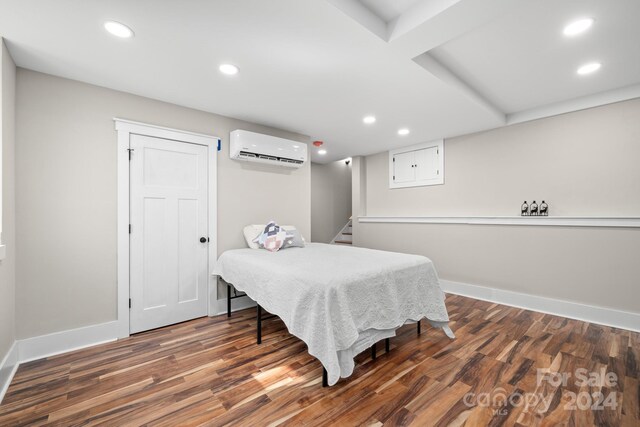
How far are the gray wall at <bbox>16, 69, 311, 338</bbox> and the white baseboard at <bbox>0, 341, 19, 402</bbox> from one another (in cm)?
16

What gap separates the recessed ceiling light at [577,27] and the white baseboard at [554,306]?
2.89 metres

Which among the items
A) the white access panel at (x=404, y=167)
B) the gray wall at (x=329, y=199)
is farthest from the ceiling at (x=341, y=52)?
the gray wall at (x=329, y=199)

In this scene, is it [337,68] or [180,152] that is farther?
[180,152]

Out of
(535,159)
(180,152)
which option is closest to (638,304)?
(535,159)

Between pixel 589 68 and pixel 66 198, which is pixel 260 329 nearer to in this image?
pixel 66 198

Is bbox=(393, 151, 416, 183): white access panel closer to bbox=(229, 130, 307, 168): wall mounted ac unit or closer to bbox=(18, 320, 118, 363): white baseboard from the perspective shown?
bbox=(229, 130, 307, 168): wall mounted ac unit

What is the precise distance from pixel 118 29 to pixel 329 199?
5086 mm

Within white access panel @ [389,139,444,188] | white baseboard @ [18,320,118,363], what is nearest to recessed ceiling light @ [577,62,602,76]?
white access panel @ [389,139,444,188]

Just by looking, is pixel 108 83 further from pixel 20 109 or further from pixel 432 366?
pixel 432 366

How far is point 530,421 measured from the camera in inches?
62.5

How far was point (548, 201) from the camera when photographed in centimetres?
345

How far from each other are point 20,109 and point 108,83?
0.67 meters

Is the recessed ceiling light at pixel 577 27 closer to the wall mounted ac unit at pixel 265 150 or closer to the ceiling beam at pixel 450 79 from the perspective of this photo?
the ceiling beam at pixel 450 79

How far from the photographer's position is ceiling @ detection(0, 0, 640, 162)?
167 centimetres
